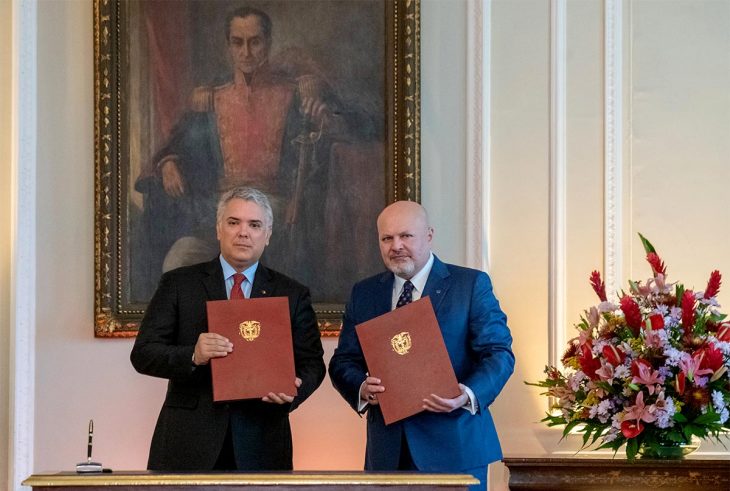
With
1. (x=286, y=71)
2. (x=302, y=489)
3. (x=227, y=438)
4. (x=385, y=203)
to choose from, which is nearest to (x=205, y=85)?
(x=286, y=71)

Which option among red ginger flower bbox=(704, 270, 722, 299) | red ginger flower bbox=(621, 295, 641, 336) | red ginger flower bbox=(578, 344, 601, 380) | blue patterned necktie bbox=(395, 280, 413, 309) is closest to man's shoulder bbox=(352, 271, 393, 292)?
blue patterned necktie bbox=(395, 280, 413, 309)

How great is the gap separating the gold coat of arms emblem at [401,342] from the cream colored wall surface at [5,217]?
2.37m

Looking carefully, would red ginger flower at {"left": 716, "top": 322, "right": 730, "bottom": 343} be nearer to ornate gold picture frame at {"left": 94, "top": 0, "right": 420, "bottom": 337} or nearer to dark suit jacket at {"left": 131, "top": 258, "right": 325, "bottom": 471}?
dark suit jacket at {"left": 131, "top": 258, "right": 325, "bottom": 471}

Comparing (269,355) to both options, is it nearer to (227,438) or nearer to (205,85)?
(227,438)

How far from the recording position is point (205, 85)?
6004 millimetres

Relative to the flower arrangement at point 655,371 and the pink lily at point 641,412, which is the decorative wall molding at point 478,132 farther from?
the pink lily at point 641,412

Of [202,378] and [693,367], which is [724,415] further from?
[202,378]

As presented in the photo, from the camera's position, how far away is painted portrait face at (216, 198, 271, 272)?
15.3 feet

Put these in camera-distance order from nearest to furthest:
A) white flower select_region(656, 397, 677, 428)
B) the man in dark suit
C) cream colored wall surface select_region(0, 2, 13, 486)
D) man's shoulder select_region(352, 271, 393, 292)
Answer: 1. the man in dark suit
2. white flower select_region(656, 397, 677, 428)
3. man's shoulder select_region(352, 271, 393, 292)
4. cream colored wall surface select_region(0, 2, 13, 486)

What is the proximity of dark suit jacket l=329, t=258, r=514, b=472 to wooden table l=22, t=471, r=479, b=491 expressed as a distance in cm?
89

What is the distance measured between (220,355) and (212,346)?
5 centimetres

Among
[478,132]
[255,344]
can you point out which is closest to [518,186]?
[478,132]

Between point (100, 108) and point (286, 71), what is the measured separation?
0.98 m

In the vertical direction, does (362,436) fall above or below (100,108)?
below
